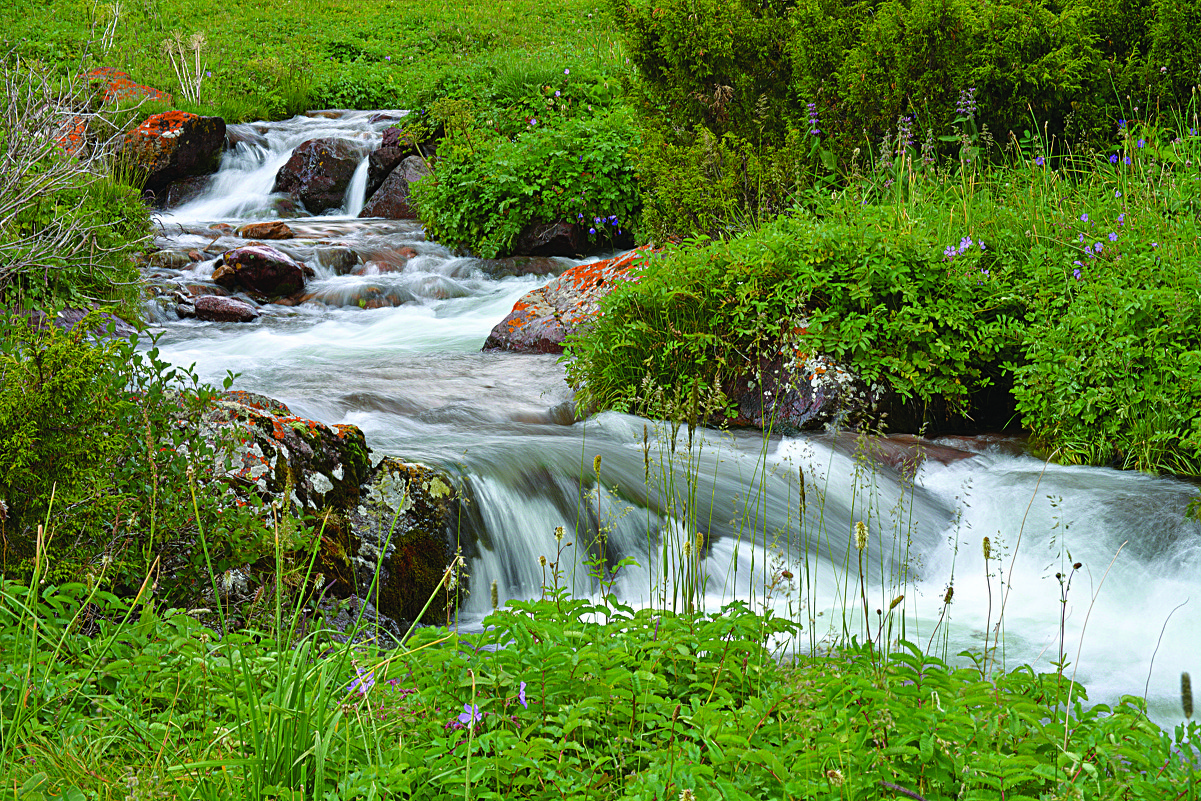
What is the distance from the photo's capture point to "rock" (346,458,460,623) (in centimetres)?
388

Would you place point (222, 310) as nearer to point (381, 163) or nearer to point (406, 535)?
point (381, 163)

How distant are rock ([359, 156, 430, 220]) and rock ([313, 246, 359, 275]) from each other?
2.96 metres

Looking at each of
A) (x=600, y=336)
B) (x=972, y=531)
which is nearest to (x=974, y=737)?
(x=972, y=531)

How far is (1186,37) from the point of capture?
7020 mm

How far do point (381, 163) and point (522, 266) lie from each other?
4946 millimetres

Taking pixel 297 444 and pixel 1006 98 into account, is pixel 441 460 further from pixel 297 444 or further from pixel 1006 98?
pixel 1006 98

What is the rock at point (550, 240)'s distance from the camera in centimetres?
1144

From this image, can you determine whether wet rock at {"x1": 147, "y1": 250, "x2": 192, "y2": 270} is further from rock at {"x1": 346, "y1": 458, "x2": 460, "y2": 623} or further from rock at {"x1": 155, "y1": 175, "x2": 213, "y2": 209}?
rock at {"x1": 346, "y1": 458, "x2": 460, "y2": 623}

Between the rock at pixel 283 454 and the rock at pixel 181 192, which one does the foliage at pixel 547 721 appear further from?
the rock at pixel 181 192

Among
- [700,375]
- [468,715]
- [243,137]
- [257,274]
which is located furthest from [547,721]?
[243,137]

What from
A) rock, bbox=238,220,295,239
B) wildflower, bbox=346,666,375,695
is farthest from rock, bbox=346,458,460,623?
Result: rock, bbox=238,220,295,239

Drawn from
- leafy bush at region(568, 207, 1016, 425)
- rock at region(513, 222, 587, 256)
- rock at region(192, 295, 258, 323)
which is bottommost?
rock at region(192, 295, 258, 323)

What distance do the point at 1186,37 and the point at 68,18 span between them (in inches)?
1035

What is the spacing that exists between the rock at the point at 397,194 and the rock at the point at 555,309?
6.19m
